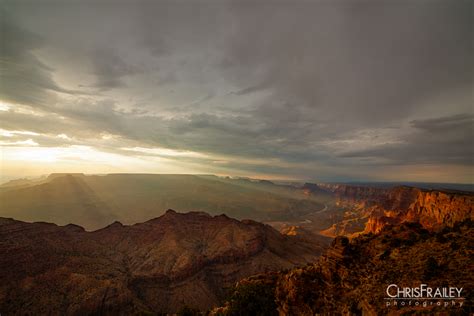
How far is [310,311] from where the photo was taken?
2100cm

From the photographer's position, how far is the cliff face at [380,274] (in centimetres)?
1614

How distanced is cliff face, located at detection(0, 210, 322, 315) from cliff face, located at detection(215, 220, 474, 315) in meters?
51.6

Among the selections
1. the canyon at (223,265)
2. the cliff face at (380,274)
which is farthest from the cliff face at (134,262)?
the cliff face at (380,274)

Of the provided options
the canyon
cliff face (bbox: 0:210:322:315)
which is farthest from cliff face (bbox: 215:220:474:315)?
cliff face (bbox: 0:210:322:315)

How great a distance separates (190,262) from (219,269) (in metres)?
13.9

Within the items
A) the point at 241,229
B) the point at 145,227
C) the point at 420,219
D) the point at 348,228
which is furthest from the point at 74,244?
the point at 348,228

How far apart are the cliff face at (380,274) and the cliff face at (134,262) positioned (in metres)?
51.6

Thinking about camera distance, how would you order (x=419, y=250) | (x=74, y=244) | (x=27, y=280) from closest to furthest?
(x=419, y=250), (x=27, y=280), (x=74, y=244)

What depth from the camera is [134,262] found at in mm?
81375

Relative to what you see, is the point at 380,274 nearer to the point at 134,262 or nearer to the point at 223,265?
the point at 223,265

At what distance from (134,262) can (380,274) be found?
8486 centimetres

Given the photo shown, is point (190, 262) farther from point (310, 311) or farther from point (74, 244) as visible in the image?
point (310, 311)

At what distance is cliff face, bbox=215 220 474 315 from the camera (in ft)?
53.0

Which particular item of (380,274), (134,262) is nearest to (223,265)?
(134,262)
